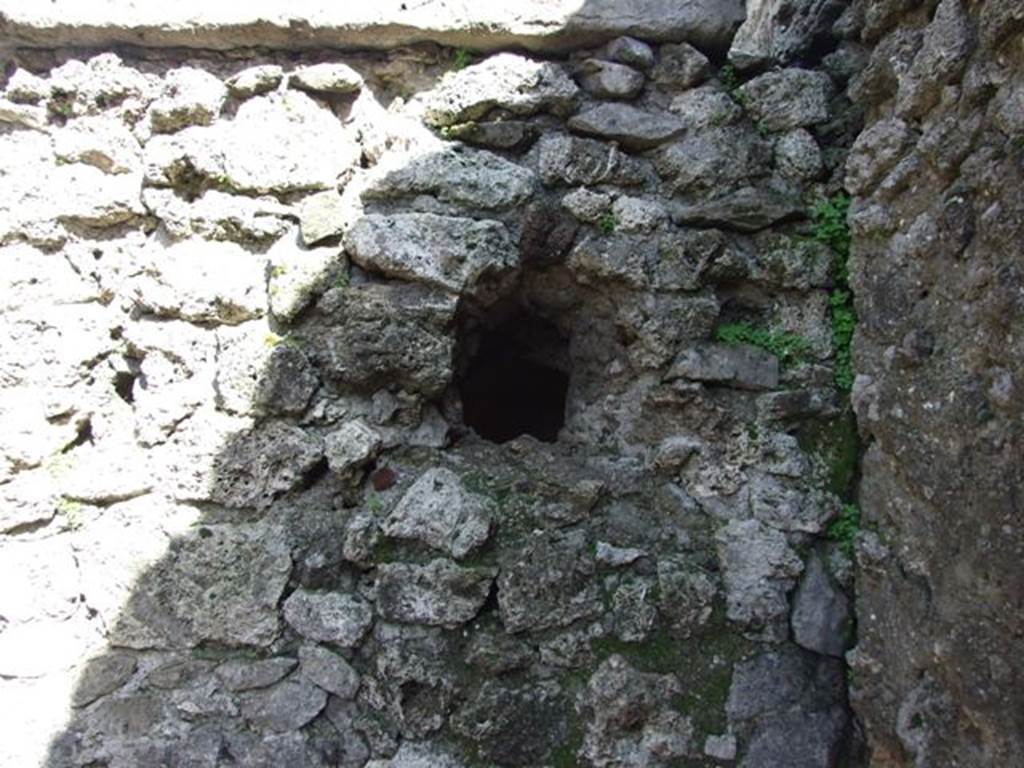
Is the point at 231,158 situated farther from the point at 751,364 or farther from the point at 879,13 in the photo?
the point at 879,13

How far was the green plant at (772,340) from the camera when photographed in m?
2.22

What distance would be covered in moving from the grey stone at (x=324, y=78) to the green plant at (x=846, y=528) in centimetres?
181

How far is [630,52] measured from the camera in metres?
2.30

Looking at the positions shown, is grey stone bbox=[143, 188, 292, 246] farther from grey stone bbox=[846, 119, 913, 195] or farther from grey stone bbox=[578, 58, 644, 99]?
grey stone bbox=[846, 119, 913, 195]

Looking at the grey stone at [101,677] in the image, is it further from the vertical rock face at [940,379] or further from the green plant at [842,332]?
the green plant at [842,332]

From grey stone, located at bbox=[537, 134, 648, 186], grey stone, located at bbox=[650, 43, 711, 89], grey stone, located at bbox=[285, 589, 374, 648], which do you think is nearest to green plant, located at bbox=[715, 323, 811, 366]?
grey stone, located at bbox=[537, 134, 648, 186]

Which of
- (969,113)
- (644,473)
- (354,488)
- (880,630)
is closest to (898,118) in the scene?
(969,113)

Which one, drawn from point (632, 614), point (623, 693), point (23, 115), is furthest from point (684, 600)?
point (23, 115)

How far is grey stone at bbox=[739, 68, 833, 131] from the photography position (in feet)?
7.50

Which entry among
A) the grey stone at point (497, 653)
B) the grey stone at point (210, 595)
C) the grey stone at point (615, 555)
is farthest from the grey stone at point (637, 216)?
the grey stone at point (210, 595)

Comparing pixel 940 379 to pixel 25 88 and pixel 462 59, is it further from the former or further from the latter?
pixel 25 88

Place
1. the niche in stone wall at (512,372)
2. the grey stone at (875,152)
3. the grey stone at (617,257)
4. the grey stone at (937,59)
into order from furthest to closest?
the niche in stone wall at (512,372) < the grey stone at (617,257) < the grey stone at (875,152) < the grey stone at (937,59)

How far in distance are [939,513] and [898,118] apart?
94 cm

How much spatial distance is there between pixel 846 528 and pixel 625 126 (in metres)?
1.27
